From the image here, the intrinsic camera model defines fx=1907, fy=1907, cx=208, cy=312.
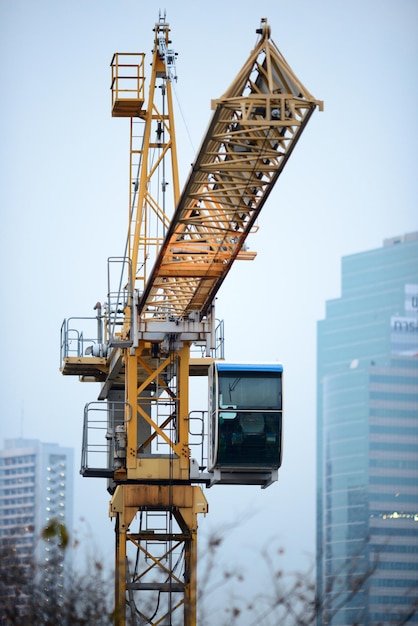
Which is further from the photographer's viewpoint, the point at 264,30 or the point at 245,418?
the point at 245,418

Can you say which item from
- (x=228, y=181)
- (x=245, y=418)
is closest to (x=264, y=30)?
(x=228, y=181)

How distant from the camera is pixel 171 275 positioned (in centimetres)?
5072

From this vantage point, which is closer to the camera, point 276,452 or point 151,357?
point 276,452

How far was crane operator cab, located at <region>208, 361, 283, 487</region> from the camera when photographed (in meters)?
53.5

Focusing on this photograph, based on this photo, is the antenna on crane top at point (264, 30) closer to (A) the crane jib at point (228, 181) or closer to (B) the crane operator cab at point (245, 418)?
(A) the crane jib at point (228, 181)

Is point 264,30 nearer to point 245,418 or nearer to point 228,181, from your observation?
point 228,181

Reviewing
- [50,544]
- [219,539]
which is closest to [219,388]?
[50,544]

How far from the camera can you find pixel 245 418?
176 feet

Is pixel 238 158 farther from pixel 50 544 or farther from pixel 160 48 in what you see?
pixel 160 48

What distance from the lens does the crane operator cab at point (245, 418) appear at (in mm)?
53531

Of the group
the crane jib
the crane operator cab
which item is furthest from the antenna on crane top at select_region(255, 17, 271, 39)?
the crane operator cab

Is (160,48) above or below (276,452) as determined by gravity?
above

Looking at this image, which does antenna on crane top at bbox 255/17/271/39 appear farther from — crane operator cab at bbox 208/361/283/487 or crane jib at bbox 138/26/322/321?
crane operator cab at bbox 208/361/283/487

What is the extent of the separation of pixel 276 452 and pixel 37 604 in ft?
79.1
